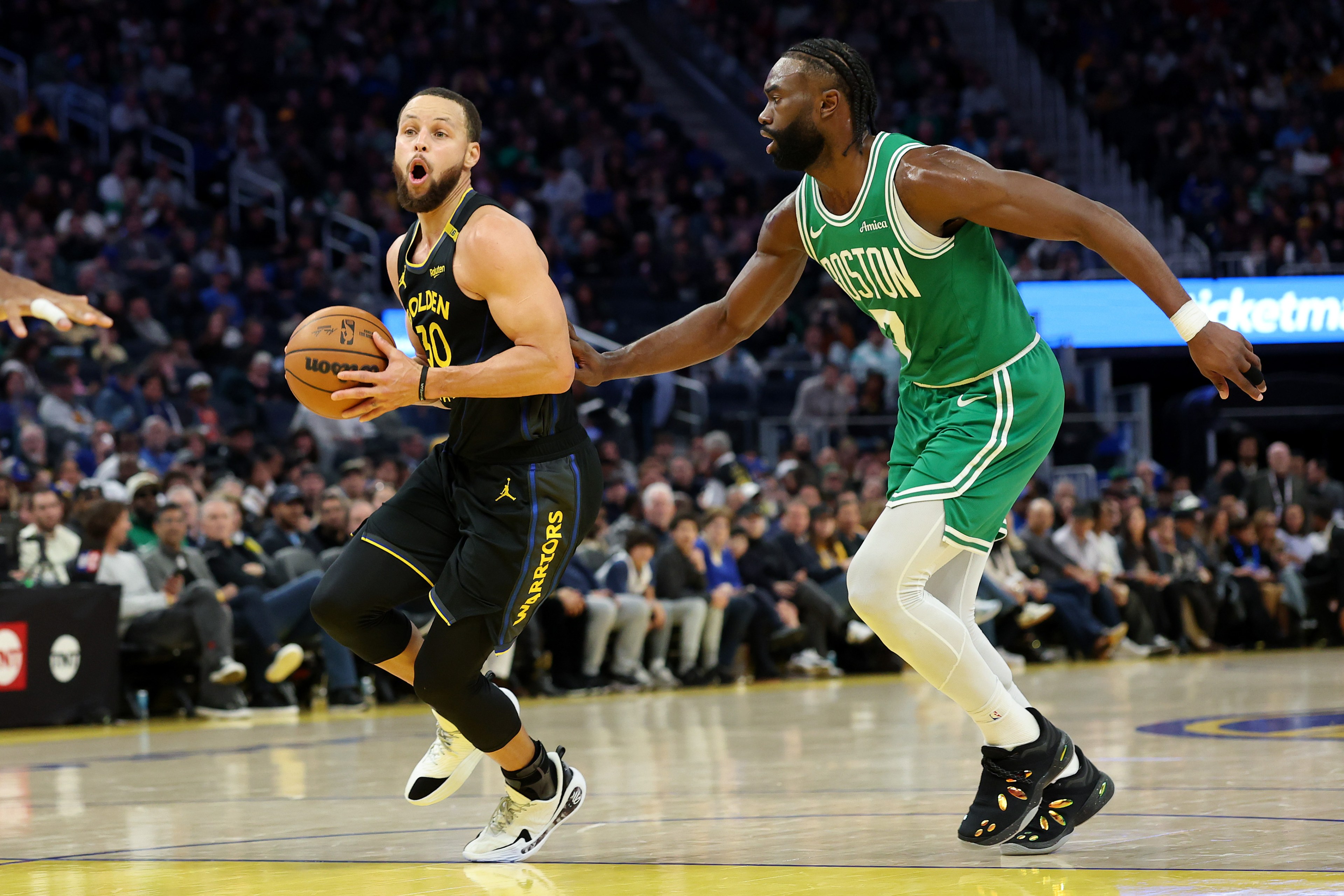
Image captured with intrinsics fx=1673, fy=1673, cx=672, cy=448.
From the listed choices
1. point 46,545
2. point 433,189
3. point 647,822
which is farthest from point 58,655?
point 433,189

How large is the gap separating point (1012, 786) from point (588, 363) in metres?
1.70

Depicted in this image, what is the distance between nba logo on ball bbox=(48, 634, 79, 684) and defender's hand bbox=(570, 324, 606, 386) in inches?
228

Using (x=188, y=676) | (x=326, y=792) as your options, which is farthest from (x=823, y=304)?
A: (x=326, y=792)

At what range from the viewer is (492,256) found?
437 centimetres

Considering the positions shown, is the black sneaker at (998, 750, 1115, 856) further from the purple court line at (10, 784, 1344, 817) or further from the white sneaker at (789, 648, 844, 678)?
the white sneaker at (789, 648, 844, 678)

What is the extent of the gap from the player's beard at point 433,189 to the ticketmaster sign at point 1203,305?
48.6ft

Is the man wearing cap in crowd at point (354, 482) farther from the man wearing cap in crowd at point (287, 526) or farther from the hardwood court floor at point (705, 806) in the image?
the hardwood court floor at point (705, 806)

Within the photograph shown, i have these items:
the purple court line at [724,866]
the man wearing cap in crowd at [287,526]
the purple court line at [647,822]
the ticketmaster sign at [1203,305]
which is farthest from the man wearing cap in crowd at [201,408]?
the purple court line at [724,866]

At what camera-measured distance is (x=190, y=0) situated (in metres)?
21.5

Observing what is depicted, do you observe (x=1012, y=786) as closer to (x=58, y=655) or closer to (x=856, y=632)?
(x=58, y=655)

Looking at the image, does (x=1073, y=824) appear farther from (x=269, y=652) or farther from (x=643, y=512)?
(x=643, y=512)

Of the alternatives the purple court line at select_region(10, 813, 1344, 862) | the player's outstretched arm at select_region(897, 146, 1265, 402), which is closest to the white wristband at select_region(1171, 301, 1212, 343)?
the player's outstretched arm at select_region(897, 146, 1265, 402)

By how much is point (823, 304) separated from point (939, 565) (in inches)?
593

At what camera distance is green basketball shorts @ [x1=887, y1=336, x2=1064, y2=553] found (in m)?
4.35
